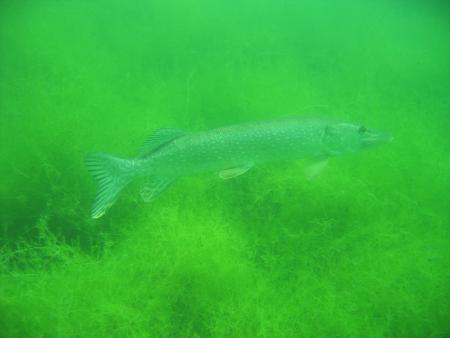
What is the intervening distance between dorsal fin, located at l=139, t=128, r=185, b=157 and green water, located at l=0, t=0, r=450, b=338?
3.24 ft

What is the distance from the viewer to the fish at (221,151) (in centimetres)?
411

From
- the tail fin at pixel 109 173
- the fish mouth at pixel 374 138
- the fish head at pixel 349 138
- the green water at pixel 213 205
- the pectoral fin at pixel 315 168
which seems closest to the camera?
the green water at pixel 213 205

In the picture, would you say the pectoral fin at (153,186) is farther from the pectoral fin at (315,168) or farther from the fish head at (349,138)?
the fish head at (349,138)

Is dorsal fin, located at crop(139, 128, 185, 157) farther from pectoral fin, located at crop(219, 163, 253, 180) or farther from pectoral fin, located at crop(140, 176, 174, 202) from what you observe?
pectoral fin, located at crop(219, 163, 253, 180)

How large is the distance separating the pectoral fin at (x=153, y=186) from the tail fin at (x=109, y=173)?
0.26m

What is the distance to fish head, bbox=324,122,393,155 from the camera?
4754 mm

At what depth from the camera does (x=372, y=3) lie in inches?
880

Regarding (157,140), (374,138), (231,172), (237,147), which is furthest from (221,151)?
(374,138)

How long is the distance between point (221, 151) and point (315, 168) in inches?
61.8

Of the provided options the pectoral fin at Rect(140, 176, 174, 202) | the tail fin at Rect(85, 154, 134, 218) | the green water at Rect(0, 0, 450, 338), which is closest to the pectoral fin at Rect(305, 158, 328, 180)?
the green water at Rect(0, 0, 450, 338)

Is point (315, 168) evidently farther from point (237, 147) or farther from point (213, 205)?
point (213, 205)

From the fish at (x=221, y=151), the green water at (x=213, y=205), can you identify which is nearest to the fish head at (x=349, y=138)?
the fish at (x=221, y=151)

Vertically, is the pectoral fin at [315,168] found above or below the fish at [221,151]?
below

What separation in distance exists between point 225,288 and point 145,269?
1.02 metres
